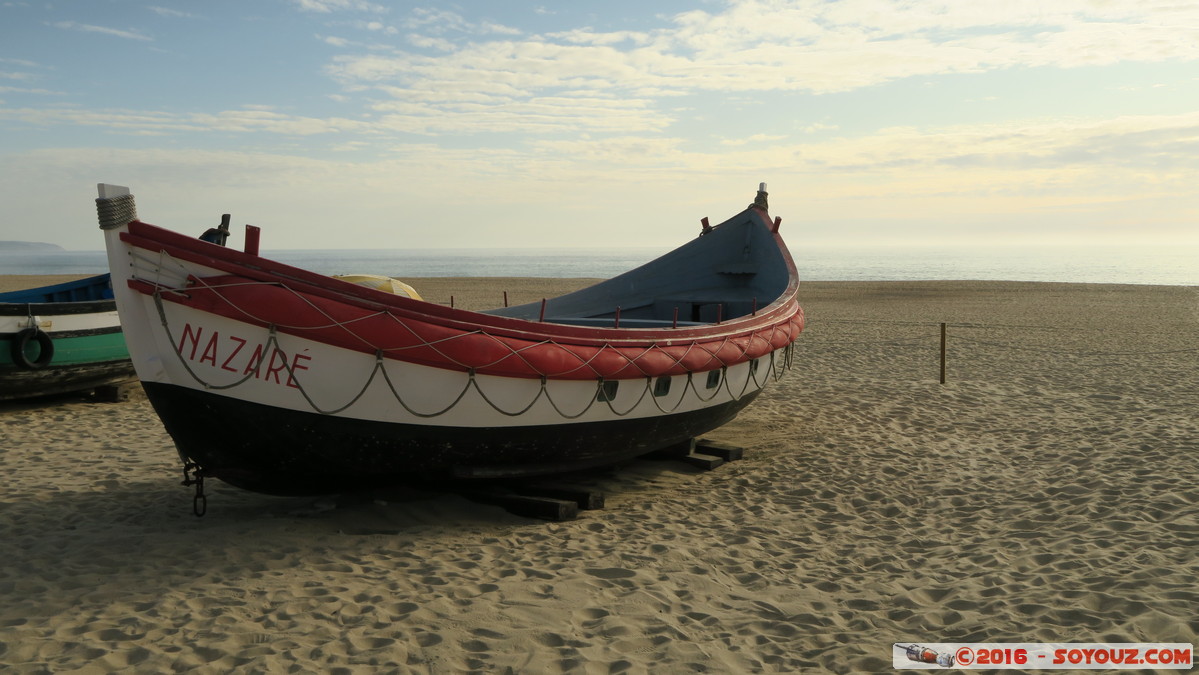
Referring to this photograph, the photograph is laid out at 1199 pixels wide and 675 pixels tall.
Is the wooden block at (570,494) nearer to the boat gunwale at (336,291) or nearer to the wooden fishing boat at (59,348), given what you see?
the boat gunwale at (336,291)

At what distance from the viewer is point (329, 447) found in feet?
16.0

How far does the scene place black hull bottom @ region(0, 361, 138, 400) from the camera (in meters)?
8.84

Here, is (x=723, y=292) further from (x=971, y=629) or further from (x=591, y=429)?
(x=971, y=629)

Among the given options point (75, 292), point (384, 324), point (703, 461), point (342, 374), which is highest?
point (75, 292)

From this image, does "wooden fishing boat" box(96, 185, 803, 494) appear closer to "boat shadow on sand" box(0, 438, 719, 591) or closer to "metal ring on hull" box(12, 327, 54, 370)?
"boat shadow on sand" box(0, 438, 719, 591)

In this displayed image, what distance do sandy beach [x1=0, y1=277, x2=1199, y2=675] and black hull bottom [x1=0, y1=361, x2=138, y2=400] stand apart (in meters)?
A: 0.32

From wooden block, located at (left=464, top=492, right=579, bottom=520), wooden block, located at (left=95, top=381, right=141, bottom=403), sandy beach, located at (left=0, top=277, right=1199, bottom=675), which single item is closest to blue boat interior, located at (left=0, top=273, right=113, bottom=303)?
wooden block, located at (left=95, top=381, right=141, bottom=403)

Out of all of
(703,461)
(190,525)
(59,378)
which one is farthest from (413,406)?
(59,378)

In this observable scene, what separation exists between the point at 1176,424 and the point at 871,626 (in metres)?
6.31

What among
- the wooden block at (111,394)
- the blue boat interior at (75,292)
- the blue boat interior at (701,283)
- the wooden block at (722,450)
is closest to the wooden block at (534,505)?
the wooden block at (722,450)

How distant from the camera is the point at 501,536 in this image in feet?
17.5

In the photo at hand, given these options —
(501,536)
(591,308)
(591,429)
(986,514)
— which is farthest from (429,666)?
(591,308)

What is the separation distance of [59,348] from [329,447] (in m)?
6.13

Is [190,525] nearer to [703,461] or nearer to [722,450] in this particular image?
[703,461]
